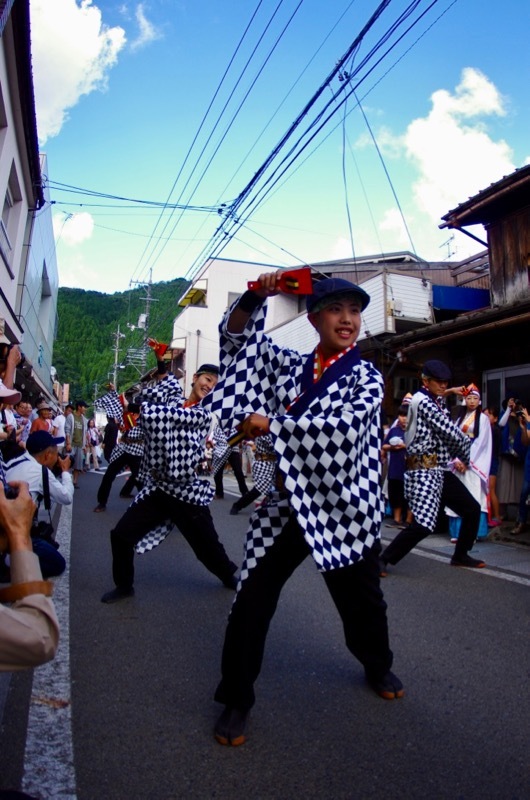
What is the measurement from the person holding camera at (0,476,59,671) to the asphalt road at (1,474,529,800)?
3.43 feet

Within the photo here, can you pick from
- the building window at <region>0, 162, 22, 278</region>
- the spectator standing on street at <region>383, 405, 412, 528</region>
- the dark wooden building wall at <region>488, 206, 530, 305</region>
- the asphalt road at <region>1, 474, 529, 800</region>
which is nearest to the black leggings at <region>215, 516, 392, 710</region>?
the asphalt road at <region>1, 474, 529, 800</region>

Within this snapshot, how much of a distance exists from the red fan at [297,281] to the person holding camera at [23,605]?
1383 millimetres

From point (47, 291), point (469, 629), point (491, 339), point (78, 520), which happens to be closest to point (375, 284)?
point (491, 339)

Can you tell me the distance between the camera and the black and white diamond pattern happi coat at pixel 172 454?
13.8ft

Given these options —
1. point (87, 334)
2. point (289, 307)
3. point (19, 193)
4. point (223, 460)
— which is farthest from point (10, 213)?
point (87, 334)

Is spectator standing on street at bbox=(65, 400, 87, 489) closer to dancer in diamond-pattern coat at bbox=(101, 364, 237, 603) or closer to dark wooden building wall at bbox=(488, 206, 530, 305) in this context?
dark wooden building wall at bbox=(488, 206, 530, 305)

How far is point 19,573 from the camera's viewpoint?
1358 millimetres

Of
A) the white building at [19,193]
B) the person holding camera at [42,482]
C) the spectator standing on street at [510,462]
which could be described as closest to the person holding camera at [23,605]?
the person holding camera at [42,482]

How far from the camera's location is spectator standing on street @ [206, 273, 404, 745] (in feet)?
7.50

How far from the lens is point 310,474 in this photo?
7.57ft

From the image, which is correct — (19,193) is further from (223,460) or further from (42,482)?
(42,482)

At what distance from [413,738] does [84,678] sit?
163cm

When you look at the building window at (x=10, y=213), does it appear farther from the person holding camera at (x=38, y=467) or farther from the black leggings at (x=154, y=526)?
the black leggings at (x=154, y=526)

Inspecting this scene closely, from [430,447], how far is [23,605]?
14.4 ft
